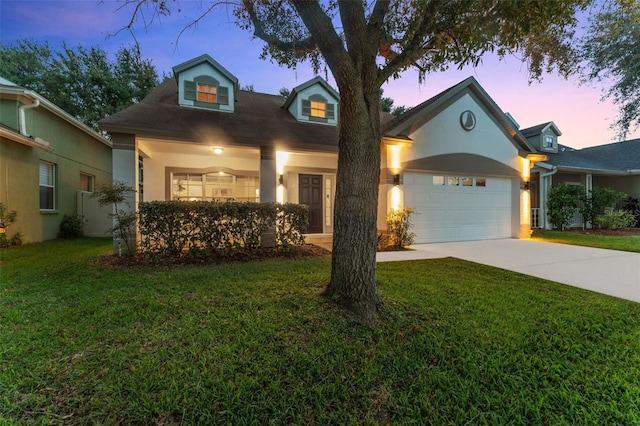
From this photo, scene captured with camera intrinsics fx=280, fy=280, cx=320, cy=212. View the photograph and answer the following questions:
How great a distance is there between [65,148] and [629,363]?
15.3 metres

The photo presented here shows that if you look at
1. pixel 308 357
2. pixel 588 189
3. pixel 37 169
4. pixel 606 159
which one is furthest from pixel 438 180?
pixel 606 159

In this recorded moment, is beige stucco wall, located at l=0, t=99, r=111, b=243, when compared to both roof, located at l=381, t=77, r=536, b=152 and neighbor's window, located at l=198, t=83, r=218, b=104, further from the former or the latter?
roof, located at l=381, t=77, r=536, b=152

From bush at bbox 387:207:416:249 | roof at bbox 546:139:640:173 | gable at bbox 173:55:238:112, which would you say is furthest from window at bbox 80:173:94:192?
roof at bbox 546:139:640:173

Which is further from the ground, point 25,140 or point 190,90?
point 190,90

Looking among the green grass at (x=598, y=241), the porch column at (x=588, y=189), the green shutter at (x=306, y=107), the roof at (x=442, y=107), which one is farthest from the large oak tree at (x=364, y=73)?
the porch column at (x=588, y=189)

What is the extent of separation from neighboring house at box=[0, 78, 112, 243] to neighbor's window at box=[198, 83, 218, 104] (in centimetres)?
470

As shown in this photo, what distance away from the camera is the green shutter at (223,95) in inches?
380

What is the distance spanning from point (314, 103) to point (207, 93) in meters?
3.90

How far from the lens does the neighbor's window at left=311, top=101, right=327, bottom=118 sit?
10966mm

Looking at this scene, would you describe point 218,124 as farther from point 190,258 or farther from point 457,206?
point 457,206

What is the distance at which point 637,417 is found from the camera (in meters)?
2.01

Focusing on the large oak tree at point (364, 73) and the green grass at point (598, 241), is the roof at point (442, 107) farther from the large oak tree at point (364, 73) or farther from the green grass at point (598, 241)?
the large oak tree at point (364, 73)

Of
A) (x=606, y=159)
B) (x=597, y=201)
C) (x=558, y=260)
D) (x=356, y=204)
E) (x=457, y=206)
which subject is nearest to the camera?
(x=356, y=204)

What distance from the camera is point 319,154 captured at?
9547mm
